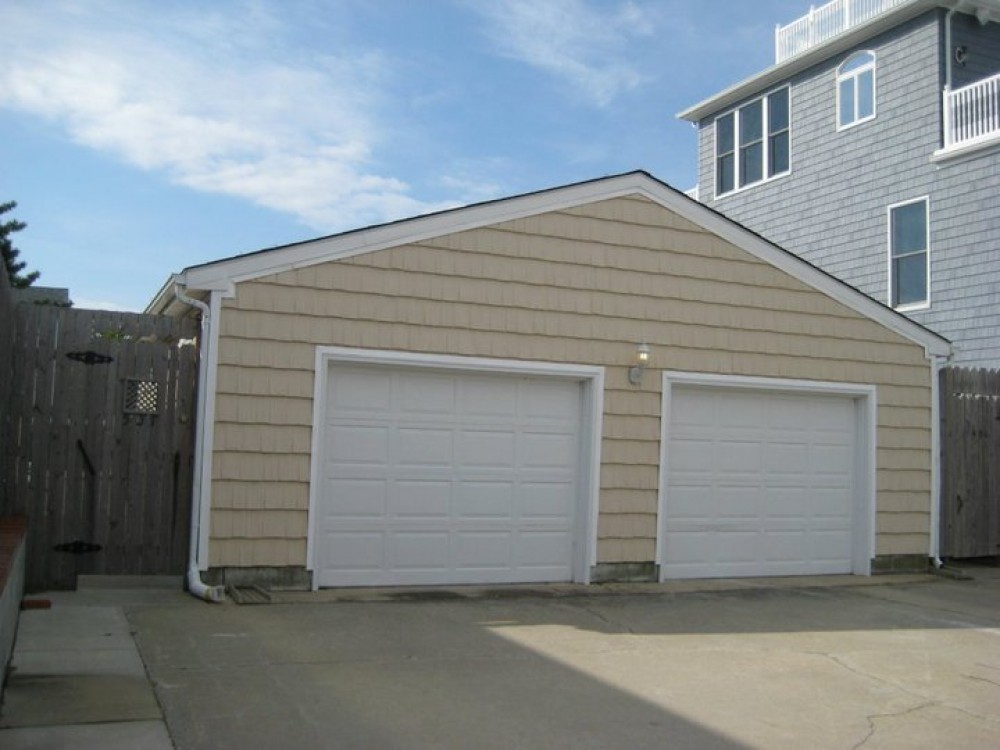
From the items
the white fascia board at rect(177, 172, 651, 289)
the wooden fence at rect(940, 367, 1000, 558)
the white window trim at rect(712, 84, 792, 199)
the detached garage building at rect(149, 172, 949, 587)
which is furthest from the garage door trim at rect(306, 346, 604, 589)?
the white window trim at rect(712, 84, 792, 199)

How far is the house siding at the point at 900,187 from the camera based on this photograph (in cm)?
1348

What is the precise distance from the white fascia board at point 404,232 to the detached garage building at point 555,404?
0.06ft

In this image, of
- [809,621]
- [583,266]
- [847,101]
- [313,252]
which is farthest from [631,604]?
[847,101]

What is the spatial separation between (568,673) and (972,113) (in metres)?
11.2

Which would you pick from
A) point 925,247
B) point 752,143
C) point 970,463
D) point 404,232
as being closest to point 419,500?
point 404,232

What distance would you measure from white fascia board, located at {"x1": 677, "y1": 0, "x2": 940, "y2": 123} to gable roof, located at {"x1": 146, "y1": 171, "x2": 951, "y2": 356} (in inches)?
232

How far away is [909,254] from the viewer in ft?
48.1

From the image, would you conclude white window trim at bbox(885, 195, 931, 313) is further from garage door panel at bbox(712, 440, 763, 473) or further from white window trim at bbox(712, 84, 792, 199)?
garage door panel at bbox(712, 440, 763, 473)

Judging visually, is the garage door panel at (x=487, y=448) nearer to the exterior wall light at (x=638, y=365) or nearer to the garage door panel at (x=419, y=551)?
the garage door panel at (x=419, y=551)

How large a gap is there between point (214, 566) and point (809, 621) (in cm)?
475

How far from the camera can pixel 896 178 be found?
14.7 m

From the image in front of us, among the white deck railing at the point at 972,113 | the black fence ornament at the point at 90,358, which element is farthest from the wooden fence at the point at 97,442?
the white deck railing at the point at 972,113

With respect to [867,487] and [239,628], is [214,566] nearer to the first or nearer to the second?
[239,628]

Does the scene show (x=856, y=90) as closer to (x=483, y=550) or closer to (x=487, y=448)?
(x=487, y=448)
